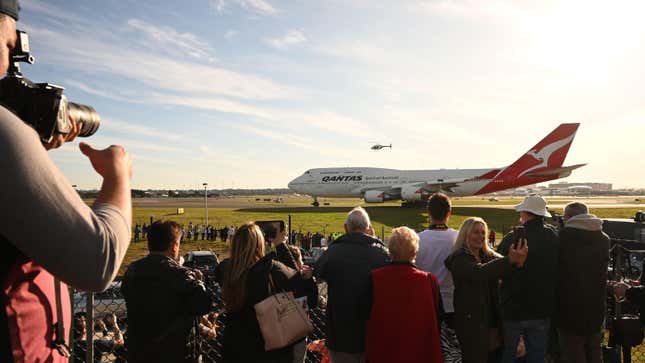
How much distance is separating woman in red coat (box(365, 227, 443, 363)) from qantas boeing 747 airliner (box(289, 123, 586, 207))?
3310cm

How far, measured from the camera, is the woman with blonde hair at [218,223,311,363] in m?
3.23

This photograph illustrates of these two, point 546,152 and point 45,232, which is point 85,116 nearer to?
point 45,232

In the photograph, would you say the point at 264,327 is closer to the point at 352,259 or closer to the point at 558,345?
the point at 352,259

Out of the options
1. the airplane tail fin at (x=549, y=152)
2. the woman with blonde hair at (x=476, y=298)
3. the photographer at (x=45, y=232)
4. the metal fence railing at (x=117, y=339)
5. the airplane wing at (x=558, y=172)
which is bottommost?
the metal fence railing at (x=117, y=339)

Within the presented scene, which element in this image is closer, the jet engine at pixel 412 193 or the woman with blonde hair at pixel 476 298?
the woman with blonde hair at pixel 476 298

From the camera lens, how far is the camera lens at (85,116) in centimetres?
132

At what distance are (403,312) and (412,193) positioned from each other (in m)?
33.3

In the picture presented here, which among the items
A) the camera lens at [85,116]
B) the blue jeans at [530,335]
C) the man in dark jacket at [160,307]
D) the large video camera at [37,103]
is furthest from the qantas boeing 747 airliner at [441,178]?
the large video camera at [37,103]

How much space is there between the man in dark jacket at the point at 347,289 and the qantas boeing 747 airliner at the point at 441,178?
32.9 m

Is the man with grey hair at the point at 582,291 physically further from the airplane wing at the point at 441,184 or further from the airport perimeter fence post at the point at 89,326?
the airplane wing at the point at 441,184

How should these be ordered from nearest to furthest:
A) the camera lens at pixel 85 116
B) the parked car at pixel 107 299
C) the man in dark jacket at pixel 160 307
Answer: the camera lens at pixel 85 116 → the man in dark jacket at pixel 160 307 → the parked car at pixel 107 299

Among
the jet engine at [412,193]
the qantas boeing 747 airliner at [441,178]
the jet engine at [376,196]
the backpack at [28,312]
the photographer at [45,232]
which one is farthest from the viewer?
the jet engine at [376,196]

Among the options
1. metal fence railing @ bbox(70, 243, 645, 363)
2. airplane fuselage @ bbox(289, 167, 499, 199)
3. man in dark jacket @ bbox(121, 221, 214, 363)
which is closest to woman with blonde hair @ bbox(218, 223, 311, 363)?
man in dark jacket @ bbox(121, 221, 214, 363)

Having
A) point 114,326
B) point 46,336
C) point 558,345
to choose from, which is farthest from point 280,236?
point 558,345
